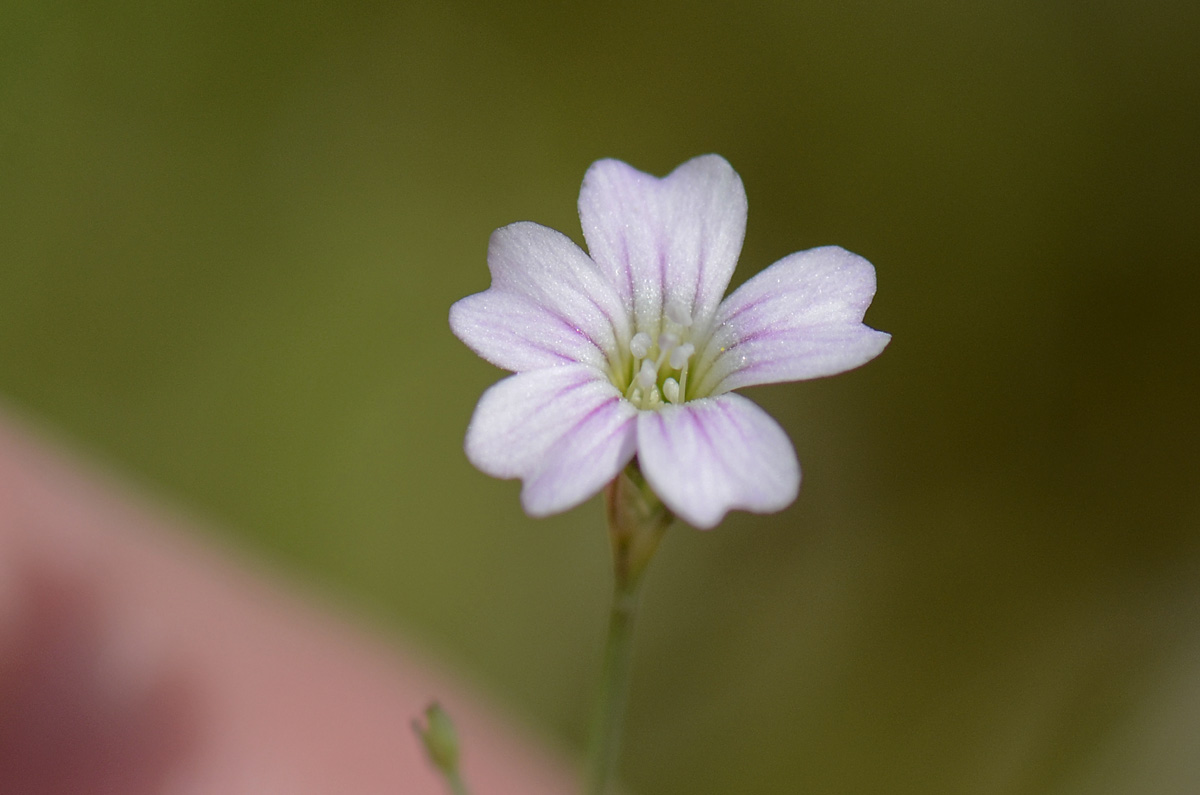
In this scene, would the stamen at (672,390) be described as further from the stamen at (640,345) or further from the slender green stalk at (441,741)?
the slender green stalk at (441,741)

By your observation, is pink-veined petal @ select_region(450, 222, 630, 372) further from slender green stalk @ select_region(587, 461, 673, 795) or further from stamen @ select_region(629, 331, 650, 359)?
slender green stalk @ select_region(587, 461, 673, 795)

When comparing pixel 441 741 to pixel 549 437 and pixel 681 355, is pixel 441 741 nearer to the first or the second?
pixel 549 437

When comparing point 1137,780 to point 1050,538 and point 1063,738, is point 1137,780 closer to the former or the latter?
point 1063,738

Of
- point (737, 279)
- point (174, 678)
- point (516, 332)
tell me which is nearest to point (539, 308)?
point (516, 332)

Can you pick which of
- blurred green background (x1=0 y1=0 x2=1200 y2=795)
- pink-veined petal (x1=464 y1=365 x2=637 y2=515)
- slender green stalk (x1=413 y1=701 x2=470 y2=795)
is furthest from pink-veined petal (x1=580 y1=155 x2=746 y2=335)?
blurred green background (x1=0 y1=0 x2=1200 y2=795)

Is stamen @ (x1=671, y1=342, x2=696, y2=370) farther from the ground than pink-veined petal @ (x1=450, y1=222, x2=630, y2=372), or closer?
closer

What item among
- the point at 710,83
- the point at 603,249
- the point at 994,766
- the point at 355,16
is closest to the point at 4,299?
the point at 355,16
